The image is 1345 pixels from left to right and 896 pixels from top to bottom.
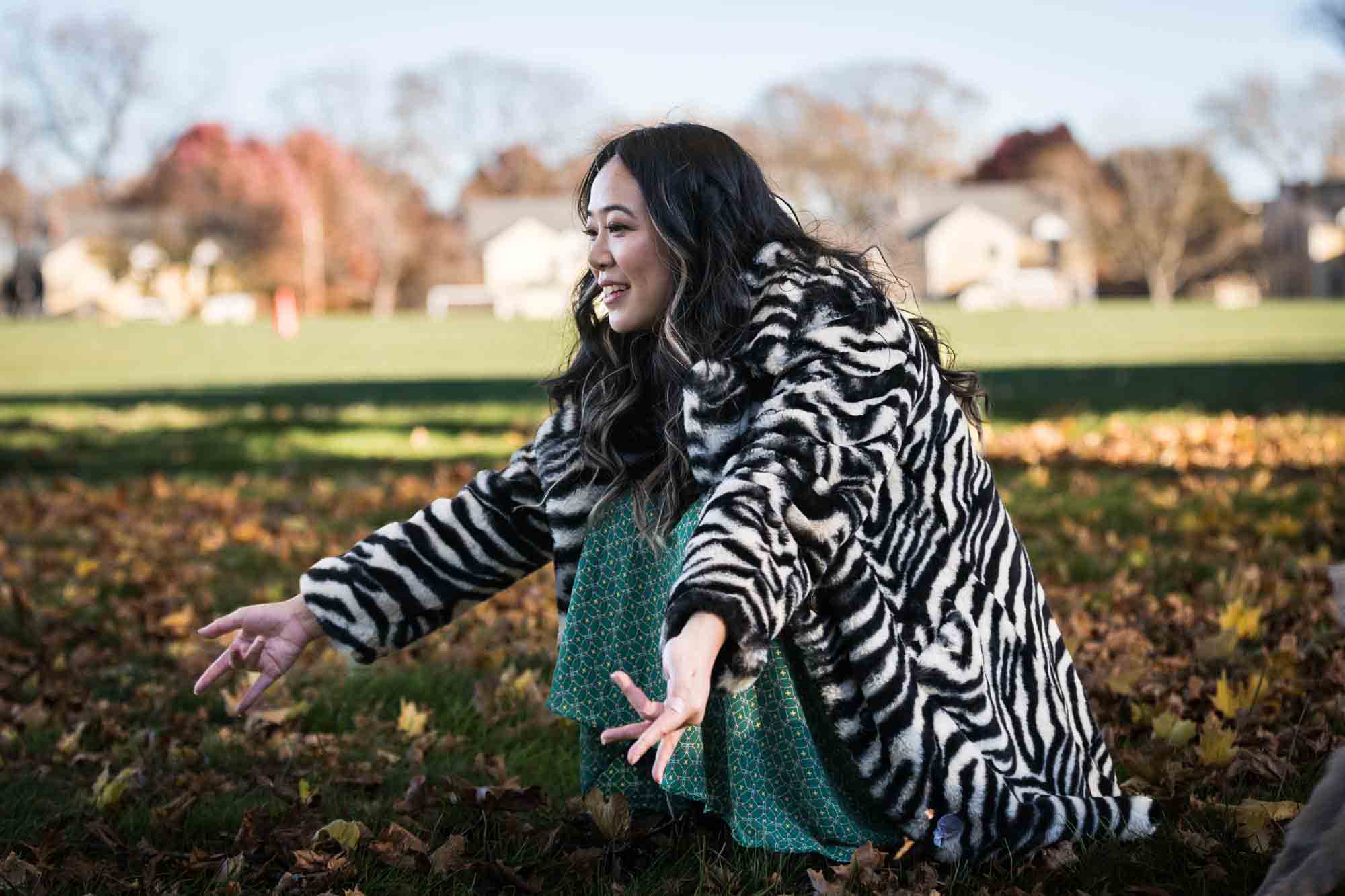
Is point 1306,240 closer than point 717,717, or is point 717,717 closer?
point 717,717

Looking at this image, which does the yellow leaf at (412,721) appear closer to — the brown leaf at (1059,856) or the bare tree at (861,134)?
the brown leaf at (1059,856)

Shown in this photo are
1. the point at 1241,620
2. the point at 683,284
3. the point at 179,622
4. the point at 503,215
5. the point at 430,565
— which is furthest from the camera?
the point at 503,215

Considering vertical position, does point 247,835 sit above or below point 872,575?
below

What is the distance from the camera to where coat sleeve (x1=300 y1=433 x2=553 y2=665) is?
246cm

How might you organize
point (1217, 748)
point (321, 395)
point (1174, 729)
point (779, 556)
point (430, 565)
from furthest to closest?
1. point (321, 395)
2. point (1174, 729)
3. point (1217, 748)
4. point (430, 565)
5. point (779, 556)

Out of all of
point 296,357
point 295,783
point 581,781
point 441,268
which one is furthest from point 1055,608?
point 441,268

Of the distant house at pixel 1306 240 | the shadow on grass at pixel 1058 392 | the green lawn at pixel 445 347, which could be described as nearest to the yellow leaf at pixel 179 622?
the green lawn at pixel 445 347

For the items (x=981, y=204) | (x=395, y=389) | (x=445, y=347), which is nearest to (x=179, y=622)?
(x=395, y=389)

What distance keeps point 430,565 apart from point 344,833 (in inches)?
19.8

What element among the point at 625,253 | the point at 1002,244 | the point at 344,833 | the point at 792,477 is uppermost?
the point at 1002,244

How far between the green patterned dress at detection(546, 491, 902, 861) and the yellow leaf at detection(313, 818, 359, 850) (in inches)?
16.8

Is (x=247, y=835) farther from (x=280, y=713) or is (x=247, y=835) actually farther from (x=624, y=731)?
(x=624, y=731)

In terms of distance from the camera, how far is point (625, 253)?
233cm

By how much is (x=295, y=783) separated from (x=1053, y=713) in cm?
157
